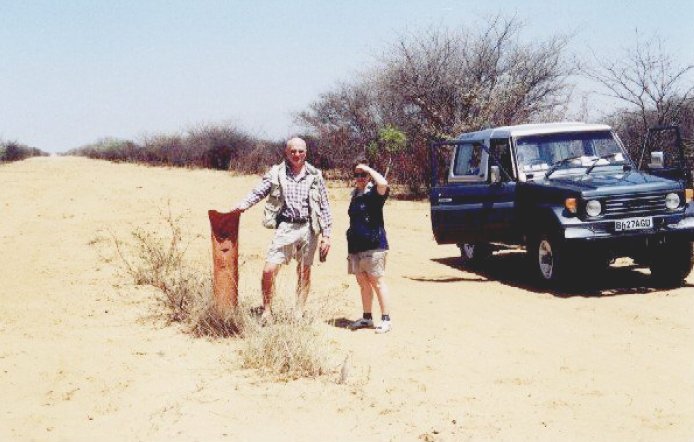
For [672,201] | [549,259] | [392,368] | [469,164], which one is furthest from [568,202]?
[392,368]

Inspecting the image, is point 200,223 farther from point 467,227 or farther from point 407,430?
point 407,430

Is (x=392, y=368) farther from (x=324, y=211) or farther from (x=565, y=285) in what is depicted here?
(x=565, y=285)

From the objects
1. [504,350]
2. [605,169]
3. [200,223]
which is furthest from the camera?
[200,223]

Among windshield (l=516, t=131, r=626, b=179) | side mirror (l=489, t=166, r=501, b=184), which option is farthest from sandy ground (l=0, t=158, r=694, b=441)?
windshield (l=516, t=131, r=626, b=179)

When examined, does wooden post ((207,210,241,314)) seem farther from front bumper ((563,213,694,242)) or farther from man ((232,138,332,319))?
front bumper ((563,213,694,242))

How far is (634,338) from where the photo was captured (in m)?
6.29

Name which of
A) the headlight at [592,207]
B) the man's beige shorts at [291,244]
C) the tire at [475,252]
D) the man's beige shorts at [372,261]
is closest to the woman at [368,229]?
the man's beige shorts at [372,261]

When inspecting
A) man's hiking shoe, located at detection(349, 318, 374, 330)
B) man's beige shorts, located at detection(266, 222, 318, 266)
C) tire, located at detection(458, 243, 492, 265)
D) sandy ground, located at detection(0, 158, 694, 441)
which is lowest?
sandy ground, located at detection(0, 158, 694, 441)

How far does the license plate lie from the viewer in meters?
7.93

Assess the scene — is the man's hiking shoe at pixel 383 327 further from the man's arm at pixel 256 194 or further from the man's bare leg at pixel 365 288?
the man's arm at pixel 256 194

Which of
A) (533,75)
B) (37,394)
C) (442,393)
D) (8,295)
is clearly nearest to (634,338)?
(442,393)

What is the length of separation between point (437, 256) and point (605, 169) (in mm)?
3326

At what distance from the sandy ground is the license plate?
2.40 ft

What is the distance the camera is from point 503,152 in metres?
9.55
